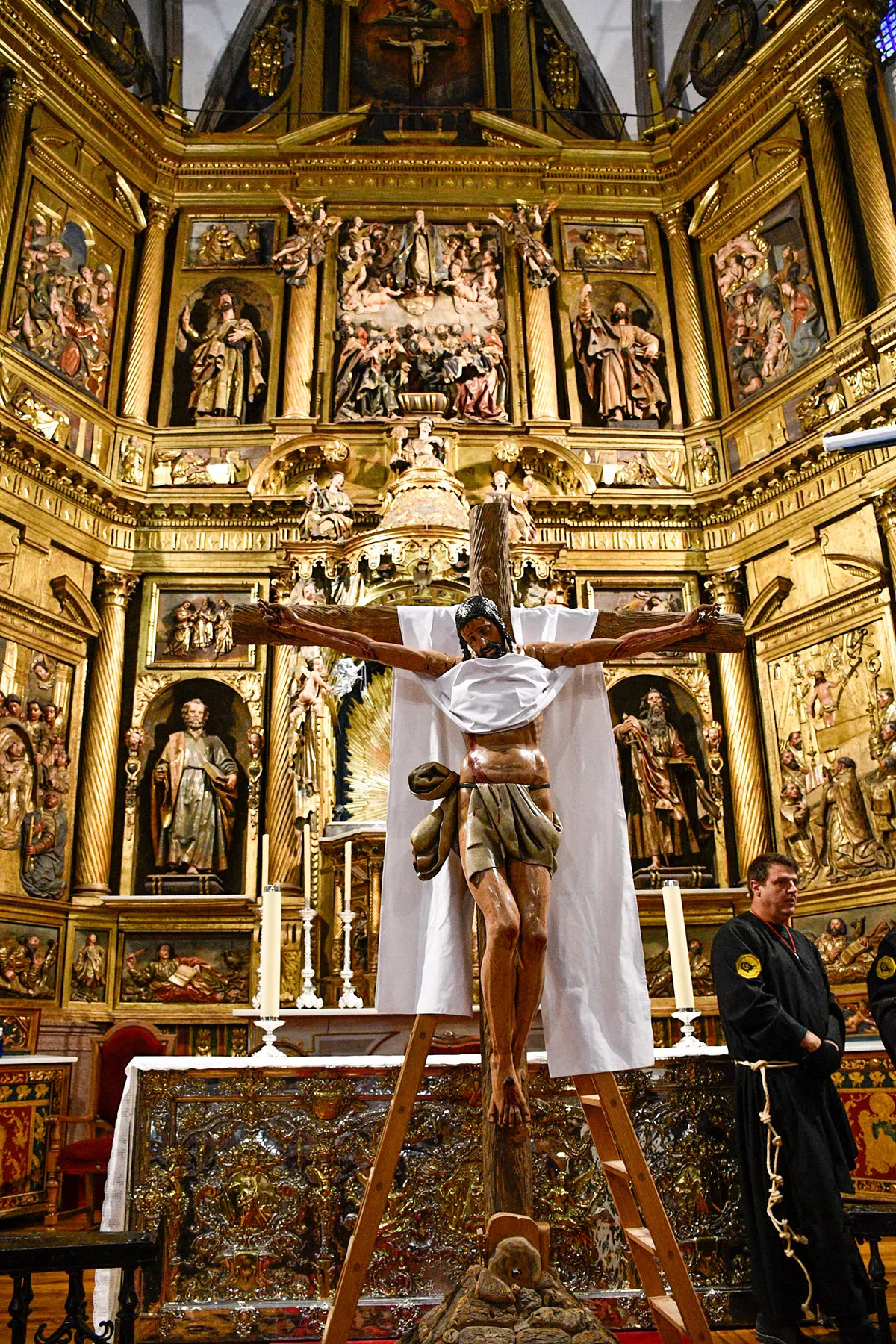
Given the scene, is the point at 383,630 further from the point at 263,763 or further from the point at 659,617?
the point at 263,763

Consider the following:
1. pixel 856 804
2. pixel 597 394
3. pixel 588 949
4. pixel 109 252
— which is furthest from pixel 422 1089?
pixel 109 252

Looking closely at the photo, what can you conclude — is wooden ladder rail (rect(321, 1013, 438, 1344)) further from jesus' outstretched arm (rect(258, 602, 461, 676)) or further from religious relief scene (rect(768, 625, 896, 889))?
religious relief scene (rect(768, 625, 896, 889))

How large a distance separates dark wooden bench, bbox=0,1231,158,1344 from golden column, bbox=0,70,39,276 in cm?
966

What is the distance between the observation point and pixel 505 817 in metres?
3.06

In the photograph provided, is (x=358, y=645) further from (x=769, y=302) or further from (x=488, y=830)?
(x=769, y=302)

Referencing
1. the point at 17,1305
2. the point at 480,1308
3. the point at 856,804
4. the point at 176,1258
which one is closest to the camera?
the point at 480,1308

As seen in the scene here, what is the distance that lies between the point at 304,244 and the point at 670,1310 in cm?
1180

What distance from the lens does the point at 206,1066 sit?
433 centimetres

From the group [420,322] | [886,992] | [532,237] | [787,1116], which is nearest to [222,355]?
[420,322]

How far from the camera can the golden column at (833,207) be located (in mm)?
10227

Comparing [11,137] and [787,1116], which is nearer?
[787,1116]

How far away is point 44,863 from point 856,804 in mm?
7050

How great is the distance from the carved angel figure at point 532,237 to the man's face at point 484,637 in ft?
33.3

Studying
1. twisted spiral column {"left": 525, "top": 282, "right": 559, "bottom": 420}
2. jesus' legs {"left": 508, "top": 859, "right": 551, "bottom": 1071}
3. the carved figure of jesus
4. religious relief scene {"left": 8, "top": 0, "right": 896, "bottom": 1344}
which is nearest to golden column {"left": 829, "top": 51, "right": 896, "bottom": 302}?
religious relief scene {"left": 8, "top": 0, "right": 896, "bottom": 1344}
